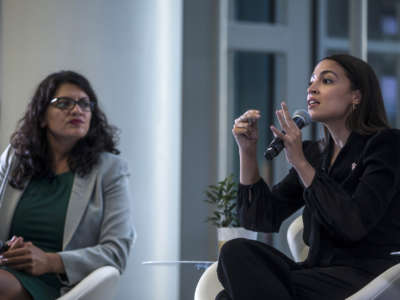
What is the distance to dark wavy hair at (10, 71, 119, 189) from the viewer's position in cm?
270

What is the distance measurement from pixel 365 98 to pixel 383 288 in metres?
0.69

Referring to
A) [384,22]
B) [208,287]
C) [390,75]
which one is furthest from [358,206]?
[390,75]

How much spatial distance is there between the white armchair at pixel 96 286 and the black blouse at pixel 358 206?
0.73 meters

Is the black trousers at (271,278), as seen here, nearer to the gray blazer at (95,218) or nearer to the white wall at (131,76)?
the gray blazer at (95,218)

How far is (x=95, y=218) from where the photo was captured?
102 inches

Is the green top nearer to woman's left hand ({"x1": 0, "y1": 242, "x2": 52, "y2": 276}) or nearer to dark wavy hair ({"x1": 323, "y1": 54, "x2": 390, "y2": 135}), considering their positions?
woman's left hand ({"x1": 0, "y1": 242, "x2": 52, "y2": 276})

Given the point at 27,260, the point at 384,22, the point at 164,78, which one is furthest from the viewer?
the point at 384,22

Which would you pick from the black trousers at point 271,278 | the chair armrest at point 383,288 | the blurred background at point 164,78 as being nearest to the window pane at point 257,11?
the blurred background at point 164,78

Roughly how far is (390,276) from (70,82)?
5.52ft

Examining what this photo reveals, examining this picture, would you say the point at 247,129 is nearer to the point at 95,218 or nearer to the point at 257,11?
the point at 95,218

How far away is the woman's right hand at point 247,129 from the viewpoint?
2135 millimetres

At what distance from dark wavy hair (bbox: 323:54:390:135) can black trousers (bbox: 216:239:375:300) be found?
51 centimetres

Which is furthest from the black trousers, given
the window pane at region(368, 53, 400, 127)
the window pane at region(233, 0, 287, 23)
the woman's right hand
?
the window pane at region(368, 53, 400, 127)

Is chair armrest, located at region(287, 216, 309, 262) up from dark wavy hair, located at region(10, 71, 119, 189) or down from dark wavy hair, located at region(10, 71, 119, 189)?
down
